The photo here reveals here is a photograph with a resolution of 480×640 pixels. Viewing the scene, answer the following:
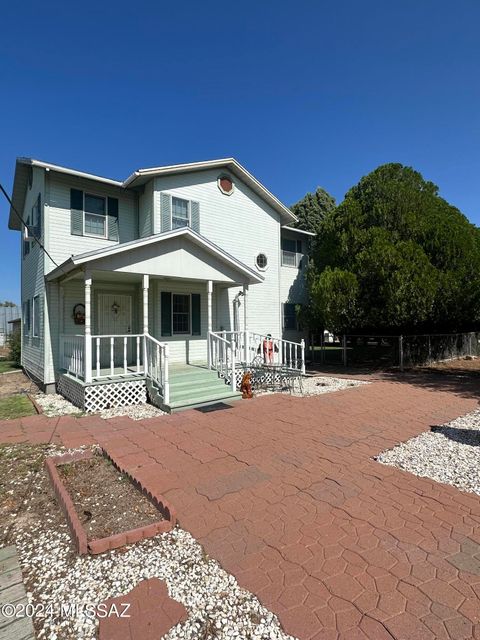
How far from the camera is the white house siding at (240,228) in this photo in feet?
41.7

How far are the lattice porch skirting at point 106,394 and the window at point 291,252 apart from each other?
34.7ft

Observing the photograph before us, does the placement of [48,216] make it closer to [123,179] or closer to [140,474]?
[123,179]

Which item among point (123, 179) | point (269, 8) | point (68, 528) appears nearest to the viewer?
point (68, 528)

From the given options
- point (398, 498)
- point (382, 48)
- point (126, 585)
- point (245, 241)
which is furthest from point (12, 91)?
point (398, 498)

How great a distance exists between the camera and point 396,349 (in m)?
16.5

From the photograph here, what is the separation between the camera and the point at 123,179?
38.3ft

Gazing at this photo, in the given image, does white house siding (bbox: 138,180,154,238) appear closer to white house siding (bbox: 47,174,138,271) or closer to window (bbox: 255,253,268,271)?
white house siding (bbox: 47,174,138,271)

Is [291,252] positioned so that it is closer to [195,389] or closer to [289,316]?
[289,316]

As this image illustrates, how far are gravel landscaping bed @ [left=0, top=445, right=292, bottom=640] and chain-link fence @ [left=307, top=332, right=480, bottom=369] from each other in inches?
573

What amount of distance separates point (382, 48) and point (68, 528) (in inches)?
494

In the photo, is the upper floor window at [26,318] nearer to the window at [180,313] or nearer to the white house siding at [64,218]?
the white house siding at [64,218]

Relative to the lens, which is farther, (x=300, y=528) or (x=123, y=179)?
(x=123, y=179)

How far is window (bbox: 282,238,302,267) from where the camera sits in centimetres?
1730

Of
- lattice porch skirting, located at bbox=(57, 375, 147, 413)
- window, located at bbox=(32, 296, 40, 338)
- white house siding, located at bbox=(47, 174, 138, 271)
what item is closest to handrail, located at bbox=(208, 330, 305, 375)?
lattice porch skirting, located at bbox=(57, 375, 147, 413)
